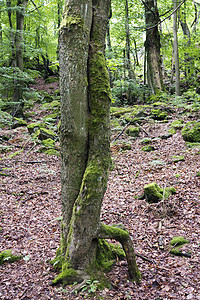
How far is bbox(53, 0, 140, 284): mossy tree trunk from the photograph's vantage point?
3.06m

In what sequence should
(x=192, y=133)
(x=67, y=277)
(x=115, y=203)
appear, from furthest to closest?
1. (x=192, y=133)
2. (x=115, y=203)
3. (x=67, y=277)

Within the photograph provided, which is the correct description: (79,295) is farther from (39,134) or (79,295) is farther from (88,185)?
(39,134)

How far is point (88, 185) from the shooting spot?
3057 millimetres

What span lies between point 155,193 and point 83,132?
10.2 ft

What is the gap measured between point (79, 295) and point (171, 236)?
A: 2233 mm

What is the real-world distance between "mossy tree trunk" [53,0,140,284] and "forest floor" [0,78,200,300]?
32cm

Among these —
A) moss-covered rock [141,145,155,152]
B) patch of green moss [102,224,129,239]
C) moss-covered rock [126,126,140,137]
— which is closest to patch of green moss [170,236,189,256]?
patch of green moss [102,224,129,239]

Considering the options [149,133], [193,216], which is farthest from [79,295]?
[149,133]

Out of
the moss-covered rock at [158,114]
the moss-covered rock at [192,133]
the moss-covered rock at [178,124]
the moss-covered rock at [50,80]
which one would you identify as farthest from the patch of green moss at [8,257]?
the moss-covered rock at [50,80]

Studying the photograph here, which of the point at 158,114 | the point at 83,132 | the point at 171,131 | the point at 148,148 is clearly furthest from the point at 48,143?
the point at 83,132

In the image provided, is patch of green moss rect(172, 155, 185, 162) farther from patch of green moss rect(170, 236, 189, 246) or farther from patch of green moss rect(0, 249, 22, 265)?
patch of green moss rect(0, 249, 22, 265)

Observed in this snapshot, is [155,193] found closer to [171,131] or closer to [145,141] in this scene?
[145,141]

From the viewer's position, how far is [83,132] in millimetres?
3172

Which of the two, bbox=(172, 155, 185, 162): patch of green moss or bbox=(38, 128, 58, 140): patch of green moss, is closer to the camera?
bbox=(172, 155, 185, 162): patch of green moss
